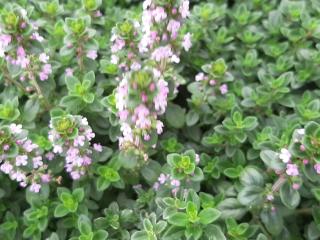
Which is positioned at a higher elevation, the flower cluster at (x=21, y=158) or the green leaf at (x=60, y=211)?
the flower cluster at (x=21, y=158)

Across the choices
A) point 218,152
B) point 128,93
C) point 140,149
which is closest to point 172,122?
point 218,152

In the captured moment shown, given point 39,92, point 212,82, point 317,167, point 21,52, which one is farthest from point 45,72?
point 317,167

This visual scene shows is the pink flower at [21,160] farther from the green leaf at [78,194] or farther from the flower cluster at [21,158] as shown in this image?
the green leaf at [78,194]

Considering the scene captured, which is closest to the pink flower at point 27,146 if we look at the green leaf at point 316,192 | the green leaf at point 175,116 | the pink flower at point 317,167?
the green leaf at point 175,116

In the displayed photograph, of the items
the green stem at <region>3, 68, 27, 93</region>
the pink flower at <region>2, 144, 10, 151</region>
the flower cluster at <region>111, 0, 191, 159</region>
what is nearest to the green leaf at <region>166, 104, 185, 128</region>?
the flower cluster at <region>111, 0, 191, 159</region>

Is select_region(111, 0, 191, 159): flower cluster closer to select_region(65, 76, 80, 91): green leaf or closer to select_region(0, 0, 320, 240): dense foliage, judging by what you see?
select_region(0, 0, 320, 240): dense foliage

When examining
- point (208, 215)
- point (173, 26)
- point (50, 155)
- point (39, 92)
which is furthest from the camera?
point (39, 92)

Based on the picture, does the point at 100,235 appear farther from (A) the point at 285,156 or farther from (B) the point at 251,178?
(A) the point at 285,156
